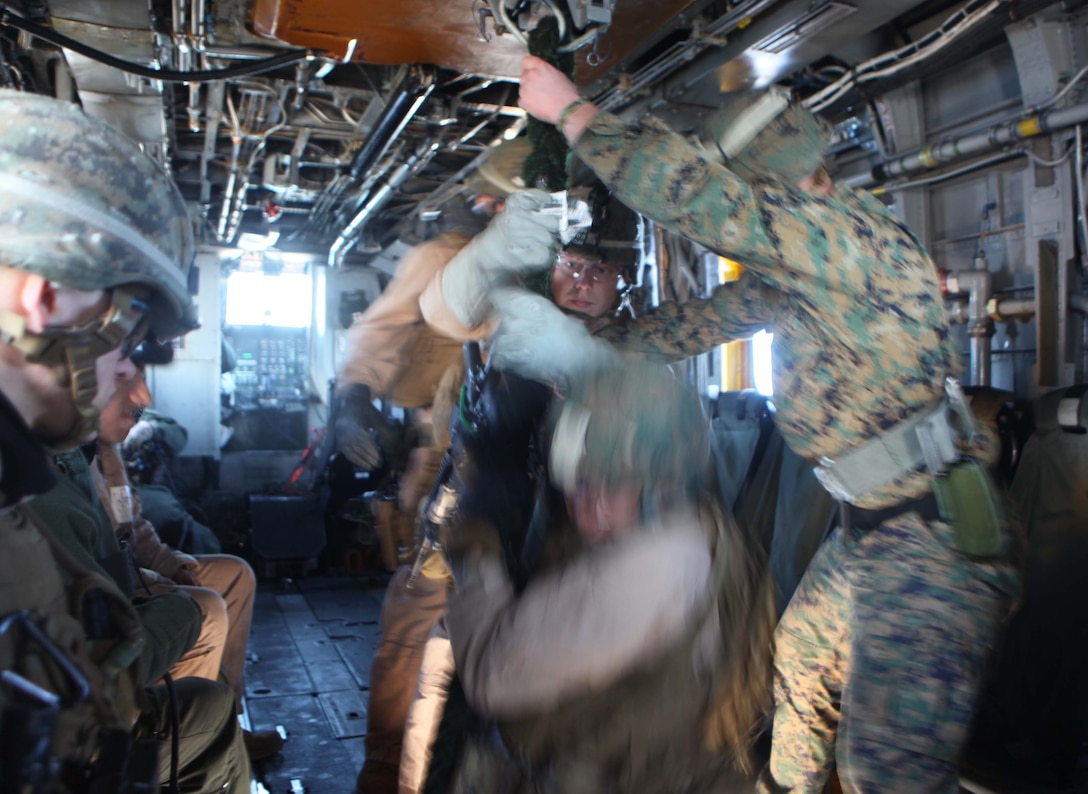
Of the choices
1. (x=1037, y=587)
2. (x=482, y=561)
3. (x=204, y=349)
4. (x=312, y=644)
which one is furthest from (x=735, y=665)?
(x=204, y=349)

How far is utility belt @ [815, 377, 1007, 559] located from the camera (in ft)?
6.16

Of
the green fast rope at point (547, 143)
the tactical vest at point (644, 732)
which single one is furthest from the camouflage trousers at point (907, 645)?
the green fast rope at point (547, 143)

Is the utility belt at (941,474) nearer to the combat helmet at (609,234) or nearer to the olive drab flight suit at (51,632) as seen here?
the combat helmet at (609,234)

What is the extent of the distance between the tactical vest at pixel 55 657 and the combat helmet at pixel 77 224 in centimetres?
20

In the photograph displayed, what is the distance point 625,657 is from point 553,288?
130 centimetres

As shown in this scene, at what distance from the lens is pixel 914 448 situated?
193cm

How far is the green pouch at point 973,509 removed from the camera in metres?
1.87

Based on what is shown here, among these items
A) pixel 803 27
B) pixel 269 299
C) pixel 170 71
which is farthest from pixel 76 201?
pixel 269 299

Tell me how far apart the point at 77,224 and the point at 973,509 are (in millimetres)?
1912

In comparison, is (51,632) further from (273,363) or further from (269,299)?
(269,299)

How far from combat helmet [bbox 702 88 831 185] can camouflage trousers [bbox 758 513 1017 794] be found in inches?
36.0

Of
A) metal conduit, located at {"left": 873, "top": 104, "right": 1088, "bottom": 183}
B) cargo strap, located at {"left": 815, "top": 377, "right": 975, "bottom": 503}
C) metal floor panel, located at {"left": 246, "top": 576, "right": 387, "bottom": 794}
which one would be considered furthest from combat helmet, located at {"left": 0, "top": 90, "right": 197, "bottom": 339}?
metal conduit, located at {"left": 873, "top": 104, "right": 1088, "bottom": 183}

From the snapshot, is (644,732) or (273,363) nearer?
(644,732)

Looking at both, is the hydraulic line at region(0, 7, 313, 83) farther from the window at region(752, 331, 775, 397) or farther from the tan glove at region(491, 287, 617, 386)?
the window at region(752, 331, 775, 397)
